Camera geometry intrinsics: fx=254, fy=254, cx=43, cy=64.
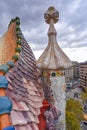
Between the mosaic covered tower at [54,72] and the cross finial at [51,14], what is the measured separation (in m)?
0.63

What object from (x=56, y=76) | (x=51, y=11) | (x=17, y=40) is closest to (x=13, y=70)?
(x=17, y=40)

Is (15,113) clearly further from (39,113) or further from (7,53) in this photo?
(7,53)

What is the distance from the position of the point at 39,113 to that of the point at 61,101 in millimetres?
2200

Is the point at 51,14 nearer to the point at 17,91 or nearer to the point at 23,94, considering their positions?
the point at 23,94

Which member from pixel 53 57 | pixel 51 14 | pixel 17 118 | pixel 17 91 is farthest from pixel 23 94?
pixel 51 14

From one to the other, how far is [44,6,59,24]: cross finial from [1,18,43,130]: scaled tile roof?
4.30 feet

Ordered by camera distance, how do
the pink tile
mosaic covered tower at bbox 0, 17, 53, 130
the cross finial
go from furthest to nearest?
the cross finial → the pink tile → mosaic covered tower at bbox 0, 17, 53, 130

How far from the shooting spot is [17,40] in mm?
6480

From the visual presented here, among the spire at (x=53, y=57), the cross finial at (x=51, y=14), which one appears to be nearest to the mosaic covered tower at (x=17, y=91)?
the spire at (x=53, y=57)

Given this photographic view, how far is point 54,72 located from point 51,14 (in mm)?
1905

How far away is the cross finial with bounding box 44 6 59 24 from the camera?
7.71 metres

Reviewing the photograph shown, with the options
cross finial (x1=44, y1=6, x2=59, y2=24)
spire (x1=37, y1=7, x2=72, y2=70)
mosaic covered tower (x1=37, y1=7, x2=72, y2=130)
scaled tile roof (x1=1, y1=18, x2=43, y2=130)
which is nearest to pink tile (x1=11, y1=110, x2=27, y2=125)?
scaled tile roof (x1=1, y1=18, x2=43, y2=130)

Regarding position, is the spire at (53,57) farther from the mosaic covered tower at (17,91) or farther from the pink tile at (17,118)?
the pink tile at (17,118)

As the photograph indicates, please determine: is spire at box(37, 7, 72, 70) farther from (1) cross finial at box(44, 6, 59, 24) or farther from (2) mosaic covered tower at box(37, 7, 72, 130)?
(1) cross finial at box(44, 6, 59, 24)
